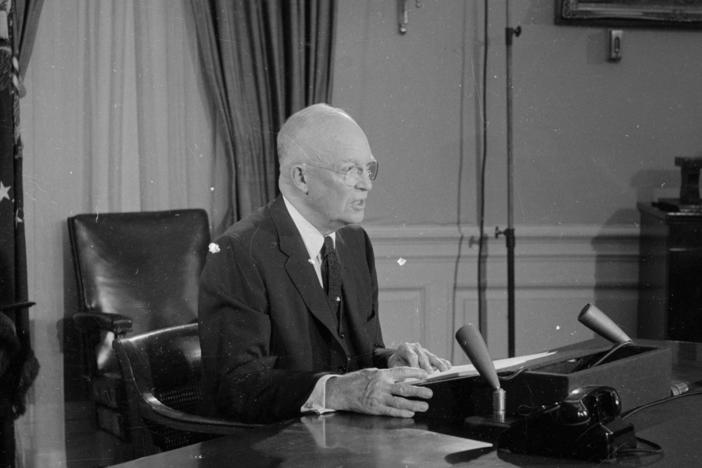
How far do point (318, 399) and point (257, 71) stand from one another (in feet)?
8.17

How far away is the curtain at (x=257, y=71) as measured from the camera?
163 inches

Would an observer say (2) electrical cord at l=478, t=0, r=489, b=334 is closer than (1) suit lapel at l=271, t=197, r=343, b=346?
No

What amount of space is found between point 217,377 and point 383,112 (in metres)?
2.50

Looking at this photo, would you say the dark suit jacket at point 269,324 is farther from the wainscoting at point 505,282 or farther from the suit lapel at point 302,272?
the wainscoting at point 505,282

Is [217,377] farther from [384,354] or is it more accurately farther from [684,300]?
[684,300]

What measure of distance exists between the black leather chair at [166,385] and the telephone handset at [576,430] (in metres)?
0.68

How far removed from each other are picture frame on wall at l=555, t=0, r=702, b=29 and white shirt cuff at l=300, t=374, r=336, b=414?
2917 mm

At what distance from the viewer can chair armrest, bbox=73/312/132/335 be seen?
3503 millimetres

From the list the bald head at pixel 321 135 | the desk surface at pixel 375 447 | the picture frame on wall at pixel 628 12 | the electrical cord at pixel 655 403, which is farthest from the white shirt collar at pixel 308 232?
the picture frame on wall at pixel 628 12

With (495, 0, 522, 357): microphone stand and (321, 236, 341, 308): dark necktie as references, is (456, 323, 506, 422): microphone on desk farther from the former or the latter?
(495, 0, 522, 357): microphone stand

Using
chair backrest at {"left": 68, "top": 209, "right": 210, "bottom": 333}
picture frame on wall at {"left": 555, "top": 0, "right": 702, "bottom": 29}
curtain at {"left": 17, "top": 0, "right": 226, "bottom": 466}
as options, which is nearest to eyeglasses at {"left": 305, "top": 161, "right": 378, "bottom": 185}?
chair backrest at {"left": 68, "top": 209, "right": 210, "bottom": 333}

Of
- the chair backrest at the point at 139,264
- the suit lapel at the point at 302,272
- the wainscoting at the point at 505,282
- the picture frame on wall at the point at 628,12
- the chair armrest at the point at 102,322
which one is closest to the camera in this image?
the suit lapel at the point at 302,272

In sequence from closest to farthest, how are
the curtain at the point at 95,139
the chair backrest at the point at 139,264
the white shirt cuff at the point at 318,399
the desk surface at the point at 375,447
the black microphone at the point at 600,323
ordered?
the desk surface at the point at 375,447 < the white shirt cuff at the point at 318,399 < the black microphone at the point at 600,323 < the chair backrest at the point at 139,264 < the curtain at the point at 95,139

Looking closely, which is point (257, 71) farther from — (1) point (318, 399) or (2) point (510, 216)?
(1) point (318, 399)
